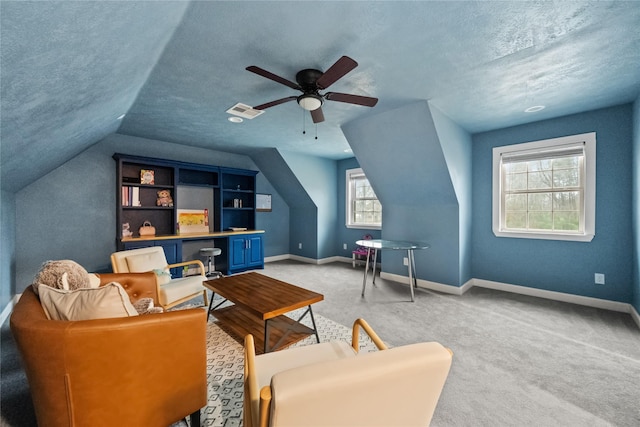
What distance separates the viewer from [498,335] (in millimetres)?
2545

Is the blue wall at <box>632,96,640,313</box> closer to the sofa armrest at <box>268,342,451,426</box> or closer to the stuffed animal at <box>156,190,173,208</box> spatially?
the sofa armrest at <box>268,342,451,426</box>

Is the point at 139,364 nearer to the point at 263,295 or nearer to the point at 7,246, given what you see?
the point at 263,295

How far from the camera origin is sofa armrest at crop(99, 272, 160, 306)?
90.4 inches

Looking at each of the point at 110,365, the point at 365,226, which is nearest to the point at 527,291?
the point at 365,226

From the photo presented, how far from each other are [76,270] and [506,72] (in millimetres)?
3695

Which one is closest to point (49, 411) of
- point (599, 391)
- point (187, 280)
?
point (187, 280)

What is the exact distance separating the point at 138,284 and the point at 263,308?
1.29 meters

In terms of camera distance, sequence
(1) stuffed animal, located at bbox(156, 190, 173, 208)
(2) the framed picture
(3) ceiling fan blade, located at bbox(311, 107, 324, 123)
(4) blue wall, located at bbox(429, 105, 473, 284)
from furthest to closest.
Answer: (2) the framed picture < (1) stuffed animal, located at bbox(156, 190, 173, 208) < (4) blue wall, located at bbox(429, 105, 473, 284) < (3) ceiling fan blade, located at bbox(311, 107, 324, 123)

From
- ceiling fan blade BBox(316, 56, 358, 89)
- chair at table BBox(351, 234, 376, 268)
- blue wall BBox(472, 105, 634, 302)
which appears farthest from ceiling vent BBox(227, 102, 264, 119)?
blue wall BBox(472, 105, 634, 302)

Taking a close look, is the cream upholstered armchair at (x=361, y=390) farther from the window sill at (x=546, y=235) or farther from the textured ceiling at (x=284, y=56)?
the window sill at (x=546, y=235)

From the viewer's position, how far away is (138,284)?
237 cm

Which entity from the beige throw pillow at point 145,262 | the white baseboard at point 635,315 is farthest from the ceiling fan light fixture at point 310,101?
the white baseboard at point 635,315

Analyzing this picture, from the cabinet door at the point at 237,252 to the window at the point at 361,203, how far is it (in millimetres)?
2422

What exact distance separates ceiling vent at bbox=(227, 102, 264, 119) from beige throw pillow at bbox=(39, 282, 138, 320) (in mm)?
2425
